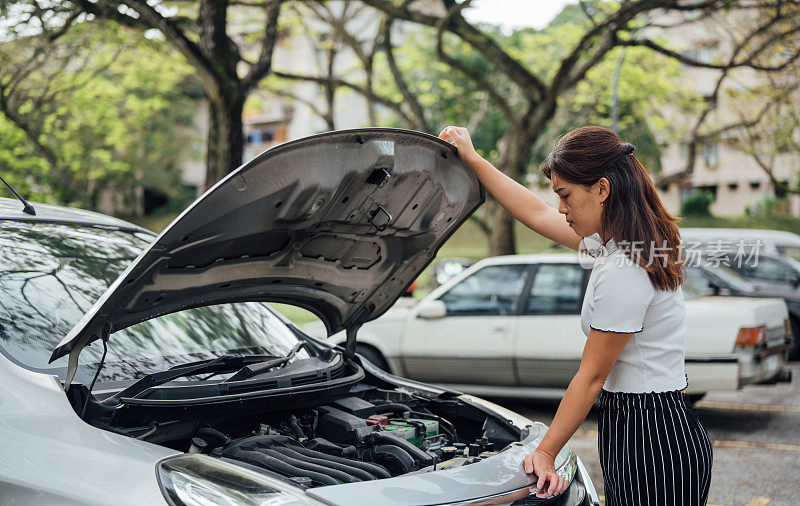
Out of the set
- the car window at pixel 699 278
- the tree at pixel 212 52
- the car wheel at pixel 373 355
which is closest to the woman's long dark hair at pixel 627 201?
the car wheel at pixel 373 355

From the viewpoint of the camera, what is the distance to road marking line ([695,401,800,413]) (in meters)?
7.92

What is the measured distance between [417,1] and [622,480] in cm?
1447

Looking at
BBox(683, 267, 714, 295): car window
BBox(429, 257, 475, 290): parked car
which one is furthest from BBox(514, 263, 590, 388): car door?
BBox(429, 257, 475, 290): parked car

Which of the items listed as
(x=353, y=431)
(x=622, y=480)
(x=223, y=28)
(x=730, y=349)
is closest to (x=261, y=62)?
(x=223, y=28)

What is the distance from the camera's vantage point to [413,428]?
3.10 metres

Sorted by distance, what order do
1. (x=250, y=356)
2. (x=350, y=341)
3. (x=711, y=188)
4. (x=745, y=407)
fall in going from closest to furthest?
Result: 1. (x=250, y=356)
2. (x=350, y=341)
3. (x=745, y=407)
4. (x=711, y=188)

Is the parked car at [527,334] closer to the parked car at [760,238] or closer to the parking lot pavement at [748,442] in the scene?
the parking lot pavement at [748,442]

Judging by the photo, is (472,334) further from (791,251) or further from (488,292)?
(791,251)

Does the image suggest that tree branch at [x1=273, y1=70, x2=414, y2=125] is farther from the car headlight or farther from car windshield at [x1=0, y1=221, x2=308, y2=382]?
the car headlight

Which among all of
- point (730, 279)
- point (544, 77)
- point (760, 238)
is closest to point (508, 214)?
point (760, 238)

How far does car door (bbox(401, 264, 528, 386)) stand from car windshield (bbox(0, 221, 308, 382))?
3.68 meters

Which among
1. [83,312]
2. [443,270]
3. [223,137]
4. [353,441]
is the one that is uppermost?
[223,137]

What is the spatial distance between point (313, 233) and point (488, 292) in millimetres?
4645

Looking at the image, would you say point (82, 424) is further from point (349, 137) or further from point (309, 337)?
point (309, 337)
